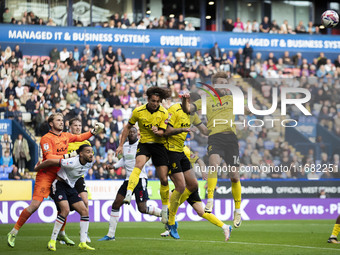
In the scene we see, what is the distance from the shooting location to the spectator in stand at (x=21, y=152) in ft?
75.4

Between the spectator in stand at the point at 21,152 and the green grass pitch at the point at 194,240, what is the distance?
14.8ft

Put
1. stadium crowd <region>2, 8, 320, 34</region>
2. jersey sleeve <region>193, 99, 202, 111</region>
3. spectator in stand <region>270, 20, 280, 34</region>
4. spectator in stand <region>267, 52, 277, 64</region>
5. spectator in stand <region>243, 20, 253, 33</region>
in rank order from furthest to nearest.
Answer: spectator in stand <region>270, 20, 280, 34</region>
spectator in stand <region>243, 20, 253, 33</region>
spectator in stand <region>267, 52, 277, 64</region>
stadium crowd <region>2, 8, 320, 34</region>
jersey sleeve <region>193, 99, 202, 111</region>

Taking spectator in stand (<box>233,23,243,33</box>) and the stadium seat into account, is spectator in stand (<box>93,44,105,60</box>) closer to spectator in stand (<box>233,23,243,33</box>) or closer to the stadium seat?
the stadium seat

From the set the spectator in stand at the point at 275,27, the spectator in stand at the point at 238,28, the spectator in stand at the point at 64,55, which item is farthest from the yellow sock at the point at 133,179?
the spectator in stand at the point at 275,27

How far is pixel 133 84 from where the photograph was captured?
94.3ft

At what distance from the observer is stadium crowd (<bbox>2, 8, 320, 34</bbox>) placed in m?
31.8

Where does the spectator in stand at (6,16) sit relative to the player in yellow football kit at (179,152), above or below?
above

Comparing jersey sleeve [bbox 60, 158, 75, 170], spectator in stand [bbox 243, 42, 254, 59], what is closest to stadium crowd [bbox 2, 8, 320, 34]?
spectator in stand [bbox 243, 42, 254, 59]

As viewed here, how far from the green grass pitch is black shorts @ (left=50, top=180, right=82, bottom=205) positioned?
0.88 m

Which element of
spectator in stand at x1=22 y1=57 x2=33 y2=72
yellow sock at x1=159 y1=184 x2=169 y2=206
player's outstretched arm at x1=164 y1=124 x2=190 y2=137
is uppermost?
spectator in stand at x1=22 y1=57 x2=33 y2=72

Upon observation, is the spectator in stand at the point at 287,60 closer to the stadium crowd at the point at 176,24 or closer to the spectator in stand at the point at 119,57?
the stadium crowd at the point at 176,24

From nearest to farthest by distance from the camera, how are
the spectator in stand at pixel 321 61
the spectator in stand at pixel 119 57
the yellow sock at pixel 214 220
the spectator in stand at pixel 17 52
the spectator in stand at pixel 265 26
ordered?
1. the yellow sock at pixel 214 220
2. the spectator in stand at pixel 17 52
3. the spectator in stand at pixel 119 57
4. the spectator in stand at pixel 321 61
5. the spectator in stand at pixel 265 26

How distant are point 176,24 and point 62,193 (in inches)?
930

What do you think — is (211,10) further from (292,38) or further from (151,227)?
(151,227)
